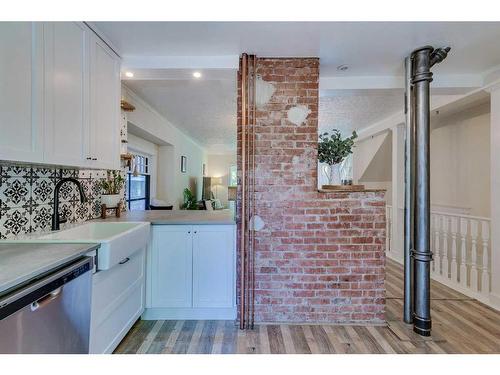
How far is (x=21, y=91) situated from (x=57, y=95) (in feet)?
0.83

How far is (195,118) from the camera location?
14.7ft

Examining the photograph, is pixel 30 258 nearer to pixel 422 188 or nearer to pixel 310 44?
pixel 310 44

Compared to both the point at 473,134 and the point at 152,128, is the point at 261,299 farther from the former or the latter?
the point at 473,134

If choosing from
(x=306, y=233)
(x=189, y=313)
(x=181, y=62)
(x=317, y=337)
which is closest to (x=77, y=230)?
(x=189, y=313)

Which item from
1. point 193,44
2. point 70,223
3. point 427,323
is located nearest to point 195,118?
point 193,44

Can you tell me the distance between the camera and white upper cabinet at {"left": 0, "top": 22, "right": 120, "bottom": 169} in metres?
1.23

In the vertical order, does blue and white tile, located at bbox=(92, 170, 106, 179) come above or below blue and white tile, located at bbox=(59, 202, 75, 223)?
above

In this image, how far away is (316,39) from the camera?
1966 mm

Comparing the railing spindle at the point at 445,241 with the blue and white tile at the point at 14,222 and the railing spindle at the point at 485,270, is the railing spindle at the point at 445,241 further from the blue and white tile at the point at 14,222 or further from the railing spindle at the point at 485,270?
the blue and white tile at the point at 14,222

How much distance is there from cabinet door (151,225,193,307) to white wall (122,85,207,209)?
1785 mm

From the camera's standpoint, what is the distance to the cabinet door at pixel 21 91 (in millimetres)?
1193

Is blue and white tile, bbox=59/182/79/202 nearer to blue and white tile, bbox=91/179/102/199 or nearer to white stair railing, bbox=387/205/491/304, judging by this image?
blue and white tile, bbox=91/179/102/199

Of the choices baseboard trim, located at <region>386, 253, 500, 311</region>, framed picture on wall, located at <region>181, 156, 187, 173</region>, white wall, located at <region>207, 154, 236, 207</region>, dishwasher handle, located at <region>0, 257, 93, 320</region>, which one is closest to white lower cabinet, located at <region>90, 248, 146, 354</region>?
dishwasher handle, located at <region>0, 257, 93, 320</region>

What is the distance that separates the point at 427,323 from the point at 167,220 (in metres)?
2.32
